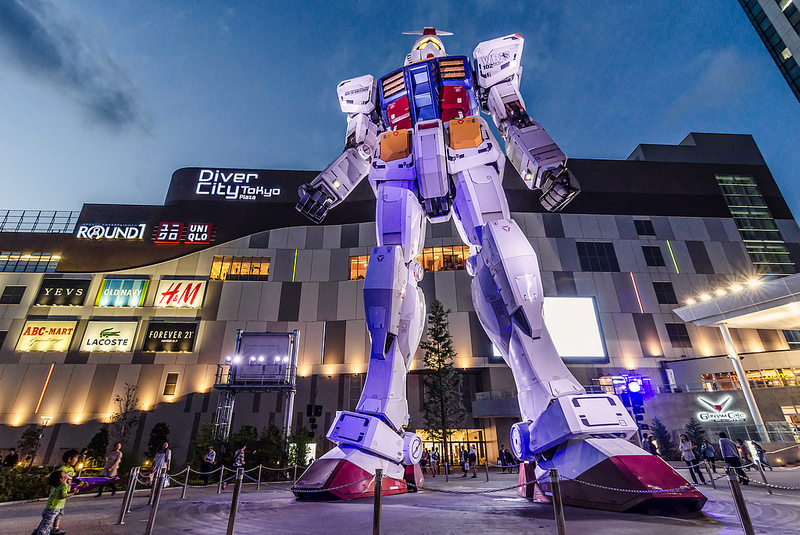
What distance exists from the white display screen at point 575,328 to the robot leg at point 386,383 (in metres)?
19.7

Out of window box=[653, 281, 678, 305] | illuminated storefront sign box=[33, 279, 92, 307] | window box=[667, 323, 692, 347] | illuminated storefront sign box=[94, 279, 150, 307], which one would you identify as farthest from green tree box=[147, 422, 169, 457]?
window box=[653, 281, 678, 305]

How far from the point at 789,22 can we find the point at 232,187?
47148 mm

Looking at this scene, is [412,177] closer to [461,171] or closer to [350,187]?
[461,171]

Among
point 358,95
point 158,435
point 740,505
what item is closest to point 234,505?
point 740,505

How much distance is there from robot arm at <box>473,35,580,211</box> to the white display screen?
20.0 meters

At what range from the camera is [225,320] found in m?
26.8

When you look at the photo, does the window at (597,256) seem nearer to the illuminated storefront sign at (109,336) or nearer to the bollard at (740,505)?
the bollard at (740,505)

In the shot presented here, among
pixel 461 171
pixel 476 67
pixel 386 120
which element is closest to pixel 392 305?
pixel 461 171

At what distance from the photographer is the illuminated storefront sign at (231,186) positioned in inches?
1264

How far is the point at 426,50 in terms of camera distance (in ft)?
25.5

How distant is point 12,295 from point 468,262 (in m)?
35.2

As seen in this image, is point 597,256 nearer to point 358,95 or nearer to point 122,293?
point 358,95

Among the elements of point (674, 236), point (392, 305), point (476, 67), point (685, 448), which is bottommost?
point (685, 448)

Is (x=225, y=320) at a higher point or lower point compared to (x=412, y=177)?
higher
